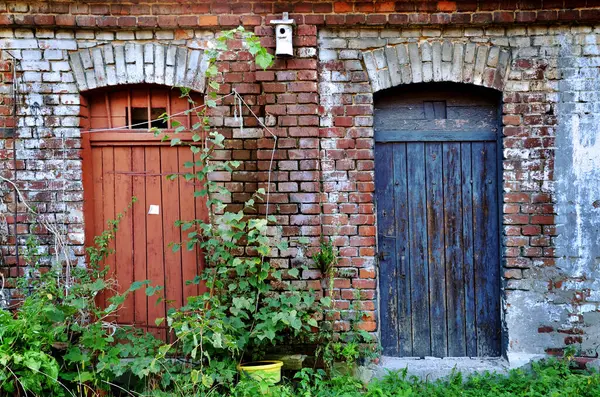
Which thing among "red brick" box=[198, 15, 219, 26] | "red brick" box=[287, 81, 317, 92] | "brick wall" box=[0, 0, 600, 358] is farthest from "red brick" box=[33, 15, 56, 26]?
"red brick" box=[287, 81, 317, 92]

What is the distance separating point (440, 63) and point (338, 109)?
0.93 metres

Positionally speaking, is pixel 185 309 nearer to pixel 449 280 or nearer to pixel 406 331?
pixel 406 331

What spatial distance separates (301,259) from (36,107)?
8.44ft

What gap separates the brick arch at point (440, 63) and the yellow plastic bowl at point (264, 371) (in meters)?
2.47

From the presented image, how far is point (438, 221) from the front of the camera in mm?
5020

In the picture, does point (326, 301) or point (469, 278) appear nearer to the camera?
point (326, 301)

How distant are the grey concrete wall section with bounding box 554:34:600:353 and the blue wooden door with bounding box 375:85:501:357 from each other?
520mm

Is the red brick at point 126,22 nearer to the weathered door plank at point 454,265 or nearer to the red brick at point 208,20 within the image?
the red brick at point 208,20

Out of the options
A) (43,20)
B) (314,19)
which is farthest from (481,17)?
(43,20)

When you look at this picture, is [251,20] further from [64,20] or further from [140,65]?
[64,20]

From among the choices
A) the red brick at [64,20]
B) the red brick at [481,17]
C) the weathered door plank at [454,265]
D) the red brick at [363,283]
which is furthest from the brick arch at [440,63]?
the red brick at [64,20]

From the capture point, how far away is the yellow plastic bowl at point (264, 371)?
14.0 feet

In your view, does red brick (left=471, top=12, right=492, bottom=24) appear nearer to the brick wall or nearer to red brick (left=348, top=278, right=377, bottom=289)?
the brick wall

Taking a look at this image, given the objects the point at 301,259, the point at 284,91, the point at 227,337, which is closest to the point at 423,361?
the point at 301,259
